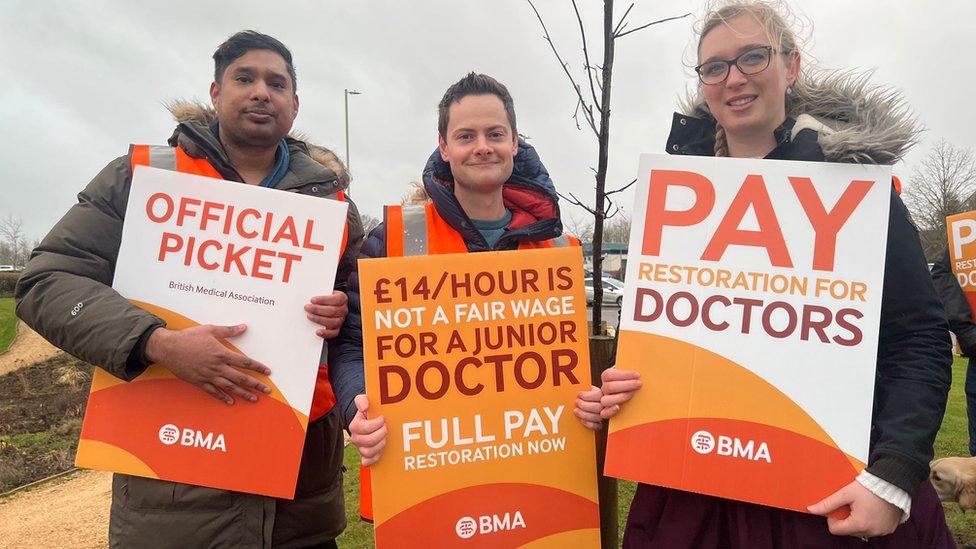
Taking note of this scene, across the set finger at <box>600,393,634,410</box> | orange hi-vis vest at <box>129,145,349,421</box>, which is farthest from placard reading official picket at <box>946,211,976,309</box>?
orange hi-vis vest at <box>129,145,349,421</box>

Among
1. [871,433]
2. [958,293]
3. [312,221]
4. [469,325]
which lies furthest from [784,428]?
[958,293]

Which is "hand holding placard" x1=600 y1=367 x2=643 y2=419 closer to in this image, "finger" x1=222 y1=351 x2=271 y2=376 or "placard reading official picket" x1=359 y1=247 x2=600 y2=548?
"placard reading official picket" x1=359 y1=247 x2=600 y2=548

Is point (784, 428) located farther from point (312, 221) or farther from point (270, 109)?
point (270, 109)

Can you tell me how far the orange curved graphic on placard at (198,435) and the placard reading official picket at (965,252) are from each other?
4273 mm

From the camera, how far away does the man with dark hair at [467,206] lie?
214 cm

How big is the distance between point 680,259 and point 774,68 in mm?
650

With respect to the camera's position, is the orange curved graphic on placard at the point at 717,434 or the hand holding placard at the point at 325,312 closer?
the orange curved graphic on placard at the point at 717,434

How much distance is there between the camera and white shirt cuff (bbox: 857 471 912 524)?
1.60 metres

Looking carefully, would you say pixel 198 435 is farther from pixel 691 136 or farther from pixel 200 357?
pixel 691 136

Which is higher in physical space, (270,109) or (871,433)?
(270,109)

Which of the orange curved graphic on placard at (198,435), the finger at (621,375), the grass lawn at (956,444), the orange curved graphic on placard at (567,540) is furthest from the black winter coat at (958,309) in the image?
the orange curved graphic on placard at (198,435)

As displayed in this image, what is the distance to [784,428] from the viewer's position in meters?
1.74

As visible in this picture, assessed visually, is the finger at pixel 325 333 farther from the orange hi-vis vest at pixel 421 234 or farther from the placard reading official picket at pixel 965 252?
the placard reading official picket at pixel 965 252

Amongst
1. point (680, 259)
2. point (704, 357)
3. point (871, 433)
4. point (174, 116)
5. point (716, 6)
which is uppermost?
point (716, 6)
